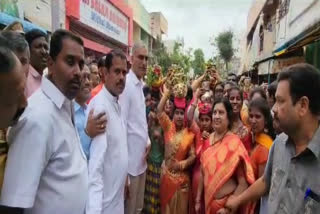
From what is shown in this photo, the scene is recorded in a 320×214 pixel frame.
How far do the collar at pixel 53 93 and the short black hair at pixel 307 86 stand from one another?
43.8 inches

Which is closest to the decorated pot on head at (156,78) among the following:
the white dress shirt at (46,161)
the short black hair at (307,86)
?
the white dress shirt at (46,161)

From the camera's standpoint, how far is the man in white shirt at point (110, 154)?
242 cm

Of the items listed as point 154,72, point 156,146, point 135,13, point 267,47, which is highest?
point 135,13

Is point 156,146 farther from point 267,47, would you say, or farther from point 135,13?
point 135,13

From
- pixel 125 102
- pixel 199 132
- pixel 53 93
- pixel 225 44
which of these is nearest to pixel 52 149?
pixel 53 93

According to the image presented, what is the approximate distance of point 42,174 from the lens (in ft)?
5.58

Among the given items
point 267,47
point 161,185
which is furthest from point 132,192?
point 267,47

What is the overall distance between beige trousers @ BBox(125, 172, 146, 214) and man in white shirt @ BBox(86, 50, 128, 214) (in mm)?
879

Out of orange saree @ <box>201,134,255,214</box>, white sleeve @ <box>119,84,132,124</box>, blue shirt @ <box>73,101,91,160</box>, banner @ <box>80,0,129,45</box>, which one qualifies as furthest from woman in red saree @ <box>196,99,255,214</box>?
banner @ <box>80,0,129,45</box>

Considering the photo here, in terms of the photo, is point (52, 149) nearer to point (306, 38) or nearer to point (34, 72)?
point (34, 72)

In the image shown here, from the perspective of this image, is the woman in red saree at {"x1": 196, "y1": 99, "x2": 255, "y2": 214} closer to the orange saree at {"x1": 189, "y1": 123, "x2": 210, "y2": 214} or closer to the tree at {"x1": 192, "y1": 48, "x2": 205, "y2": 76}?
the orange saree at {"x1": 189, "y1": 123, "x2": 210, "y2": 214}

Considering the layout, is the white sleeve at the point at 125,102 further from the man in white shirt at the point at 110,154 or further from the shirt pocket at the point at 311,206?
the shirt pocket at the point at 311,206

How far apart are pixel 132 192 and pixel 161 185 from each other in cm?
70

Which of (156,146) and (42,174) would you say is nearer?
(42,174)
